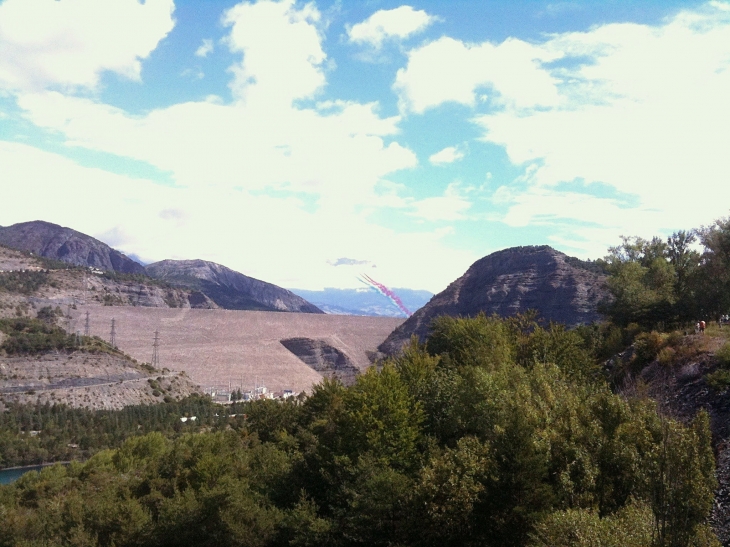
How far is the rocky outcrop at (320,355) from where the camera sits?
10912cm

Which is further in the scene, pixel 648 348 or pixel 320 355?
pixel 320 355

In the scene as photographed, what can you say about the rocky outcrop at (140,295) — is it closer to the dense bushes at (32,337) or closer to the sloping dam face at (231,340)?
the sloping dam face at (231,340)

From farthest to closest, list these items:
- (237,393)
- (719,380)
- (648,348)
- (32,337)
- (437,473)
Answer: (237,393), (32,337), (648,348), (719,380), (437,473)

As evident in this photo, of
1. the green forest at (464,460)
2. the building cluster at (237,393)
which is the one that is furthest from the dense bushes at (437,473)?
the building cluster at (237,393)

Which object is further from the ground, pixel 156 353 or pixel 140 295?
pixel 140 295

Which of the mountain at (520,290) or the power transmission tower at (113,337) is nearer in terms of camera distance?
the mountain at (520,290)

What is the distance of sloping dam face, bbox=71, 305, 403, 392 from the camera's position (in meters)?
95.8

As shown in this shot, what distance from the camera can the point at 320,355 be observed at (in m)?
112

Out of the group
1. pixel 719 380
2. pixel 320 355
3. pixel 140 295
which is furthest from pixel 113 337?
pixel 719 380

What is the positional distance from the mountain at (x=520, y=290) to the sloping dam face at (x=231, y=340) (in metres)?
12.7

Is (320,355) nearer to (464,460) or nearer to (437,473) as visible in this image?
(437,473)

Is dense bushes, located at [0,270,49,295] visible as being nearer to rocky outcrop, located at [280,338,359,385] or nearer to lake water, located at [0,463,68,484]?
rocky outcrop, located at [280,338,359,385]

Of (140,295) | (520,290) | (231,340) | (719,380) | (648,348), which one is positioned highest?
(520,290)

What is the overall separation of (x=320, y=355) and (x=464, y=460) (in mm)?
95061
